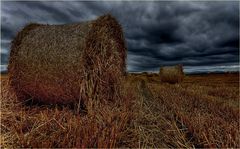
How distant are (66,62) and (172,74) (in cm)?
1233

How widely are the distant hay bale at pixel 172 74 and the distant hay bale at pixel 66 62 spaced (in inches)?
424

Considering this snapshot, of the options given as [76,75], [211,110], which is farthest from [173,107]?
[76,75]

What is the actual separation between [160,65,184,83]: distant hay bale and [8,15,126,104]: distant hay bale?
35.4ft

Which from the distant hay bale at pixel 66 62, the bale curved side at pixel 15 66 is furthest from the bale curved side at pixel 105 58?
the bale curved side at pixel 15 66

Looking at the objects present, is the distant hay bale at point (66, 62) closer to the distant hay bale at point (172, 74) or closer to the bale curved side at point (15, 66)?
the bale curved side at point (15, 66)

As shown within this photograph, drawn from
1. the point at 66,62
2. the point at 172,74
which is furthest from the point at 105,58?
the point at 172,74

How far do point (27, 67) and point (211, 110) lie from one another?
11.7 feet

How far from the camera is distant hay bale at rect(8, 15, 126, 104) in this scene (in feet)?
17.2

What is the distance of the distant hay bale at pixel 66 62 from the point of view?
17.2 feet

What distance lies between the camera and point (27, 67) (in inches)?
226

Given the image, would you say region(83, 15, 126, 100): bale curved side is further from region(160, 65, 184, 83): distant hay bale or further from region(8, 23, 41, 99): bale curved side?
region(160, 65, 184, 83): distant hay bale

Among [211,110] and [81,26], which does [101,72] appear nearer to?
[81,26]

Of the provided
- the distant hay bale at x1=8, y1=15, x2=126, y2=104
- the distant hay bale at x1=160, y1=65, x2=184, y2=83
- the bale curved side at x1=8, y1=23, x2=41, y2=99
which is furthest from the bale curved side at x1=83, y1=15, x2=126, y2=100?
the distant hay bale at x1=160, y1=65, x2=184, y2=83

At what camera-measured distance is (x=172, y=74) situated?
1694cm
